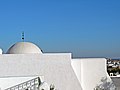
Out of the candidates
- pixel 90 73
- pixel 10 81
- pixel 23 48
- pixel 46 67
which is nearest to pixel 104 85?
pixel 90 73

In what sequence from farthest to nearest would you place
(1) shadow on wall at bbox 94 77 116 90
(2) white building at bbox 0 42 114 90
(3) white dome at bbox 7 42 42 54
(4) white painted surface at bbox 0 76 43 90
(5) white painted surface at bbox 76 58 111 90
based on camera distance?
(5) white painted surface at bbox 76 58 111 90
(1) shadow on wall at bbox 94 77 116 90
(3) white dome at bbox 7 42 42 54
(2) white building at bbox 0 42 114 90
(4) white painted surface at bbox 0 76 43 90

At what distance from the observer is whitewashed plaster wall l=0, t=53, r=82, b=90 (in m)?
13.8

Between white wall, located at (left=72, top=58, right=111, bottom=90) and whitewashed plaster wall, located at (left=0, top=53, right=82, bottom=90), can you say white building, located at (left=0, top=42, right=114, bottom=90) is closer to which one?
whitewashed plaster wall, located at (left=0, top=53, right=82, bottom=90)

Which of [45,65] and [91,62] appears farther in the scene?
[91,62]

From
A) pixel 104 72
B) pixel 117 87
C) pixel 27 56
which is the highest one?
pixel 27 56

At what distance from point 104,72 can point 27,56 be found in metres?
5.14

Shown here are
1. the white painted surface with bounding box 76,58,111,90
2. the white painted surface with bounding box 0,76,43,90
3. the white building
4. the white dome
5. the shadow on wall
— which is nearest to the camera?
the white painted surface with bounding box 0,76,43,90

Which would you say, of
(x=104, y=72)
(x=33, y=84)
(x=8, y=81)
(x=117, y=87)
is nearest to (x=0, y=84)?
(x=8, y=81)

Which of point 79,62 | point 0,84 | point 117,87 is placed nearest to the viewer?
point 0,84

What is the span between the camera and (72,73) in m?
14.4


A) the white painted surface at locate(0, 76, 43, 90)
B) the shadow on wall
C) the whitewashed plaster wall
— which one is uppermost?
the whitewashed plaster wall

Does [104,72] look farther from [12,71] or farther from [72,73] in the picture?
[12,71]

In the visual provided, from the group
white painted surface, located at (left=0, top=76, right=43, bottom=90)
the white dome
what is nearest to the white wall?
the white dome

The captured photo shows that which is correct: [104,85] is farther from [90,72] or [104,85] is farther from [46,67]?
[46,67]
